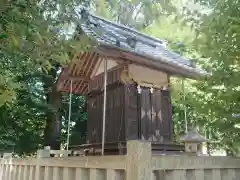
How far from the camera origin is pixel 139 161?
209 cm

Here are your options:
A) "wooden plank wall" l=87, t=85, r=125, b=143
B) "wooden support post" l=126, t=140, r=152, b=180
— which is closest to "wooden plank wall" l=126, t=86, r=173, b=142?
"wooden plank wall" l=87, t=85, r=125, b=143

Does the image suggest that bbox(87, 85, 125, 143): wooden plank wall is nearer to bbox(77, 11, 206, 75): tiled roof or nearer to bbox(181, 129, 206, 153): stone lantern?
bbox(77, 11, 206, 75): tiled roof

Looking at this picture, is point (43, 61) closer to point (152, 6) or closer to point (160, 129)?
point (152, 6)

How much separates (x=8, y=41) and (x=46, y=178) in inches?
74.3

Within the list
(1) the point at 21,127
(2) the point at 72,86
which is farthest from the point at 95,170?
(1) the point at 21,127

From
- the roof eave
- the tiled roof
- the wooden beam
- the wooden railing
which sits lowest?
the wooden railing

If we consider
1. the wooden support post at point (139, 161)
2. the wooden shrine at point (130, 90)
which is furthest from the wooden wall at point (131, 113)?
the wooden support post at point (139, 161)

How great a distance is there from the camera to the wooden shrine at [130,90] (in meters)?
6.04

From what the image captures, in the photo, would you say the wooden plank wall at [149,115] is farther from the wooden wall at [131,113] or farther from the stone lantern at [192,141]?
the stone lantern at [192,141]

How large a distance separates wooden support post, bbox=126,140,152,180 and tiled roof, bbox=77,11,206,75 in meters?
2.51

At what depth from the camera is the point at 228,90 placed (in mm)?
2957

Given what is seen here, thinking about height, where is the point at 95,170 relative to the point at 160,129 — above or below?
below

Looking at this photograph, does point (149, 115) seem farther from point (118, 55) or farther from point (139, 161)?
point (139, 161)

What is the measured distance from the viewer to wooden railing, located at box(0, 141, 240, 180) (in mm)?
2105
